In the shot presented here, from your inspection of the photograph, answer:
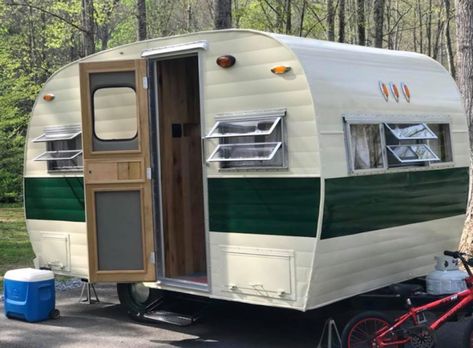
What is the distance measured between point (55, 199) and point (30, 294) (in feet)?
3.75

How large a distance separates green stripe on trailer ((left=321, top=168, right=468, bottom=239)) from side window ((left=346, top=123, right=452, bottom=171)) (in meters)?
0.13

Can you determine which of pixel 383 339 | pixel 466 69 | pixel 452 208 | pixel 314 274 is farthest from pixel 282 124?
pixel 466 69

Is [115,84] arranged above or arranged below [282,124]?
above

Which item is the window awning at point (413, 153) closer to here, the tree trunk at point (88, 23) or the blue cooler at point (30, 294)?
the blue cooler at point (30, 294)

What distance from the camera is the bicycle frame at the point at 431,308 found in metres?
5.11

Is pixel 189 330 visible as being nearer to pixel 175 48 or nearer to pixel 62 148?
pixel 62 148

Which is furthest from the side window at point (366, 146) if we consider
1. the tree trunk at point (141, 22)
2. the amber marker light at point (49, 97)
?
the tree trunk at point (141, 22)

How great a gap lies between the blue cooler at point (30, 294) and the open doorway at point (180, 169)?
1.52 m

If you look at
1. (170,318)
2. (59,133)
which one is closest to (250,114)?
(170,318)

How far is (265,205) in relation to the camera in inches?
216

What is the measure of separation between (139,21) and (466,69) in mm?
9461

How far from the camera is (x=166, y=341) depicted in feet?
20.6

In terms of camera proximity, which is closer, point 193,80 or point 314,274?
point 314,274

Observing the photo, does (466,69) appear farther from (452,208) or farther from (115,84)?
(115,84)
